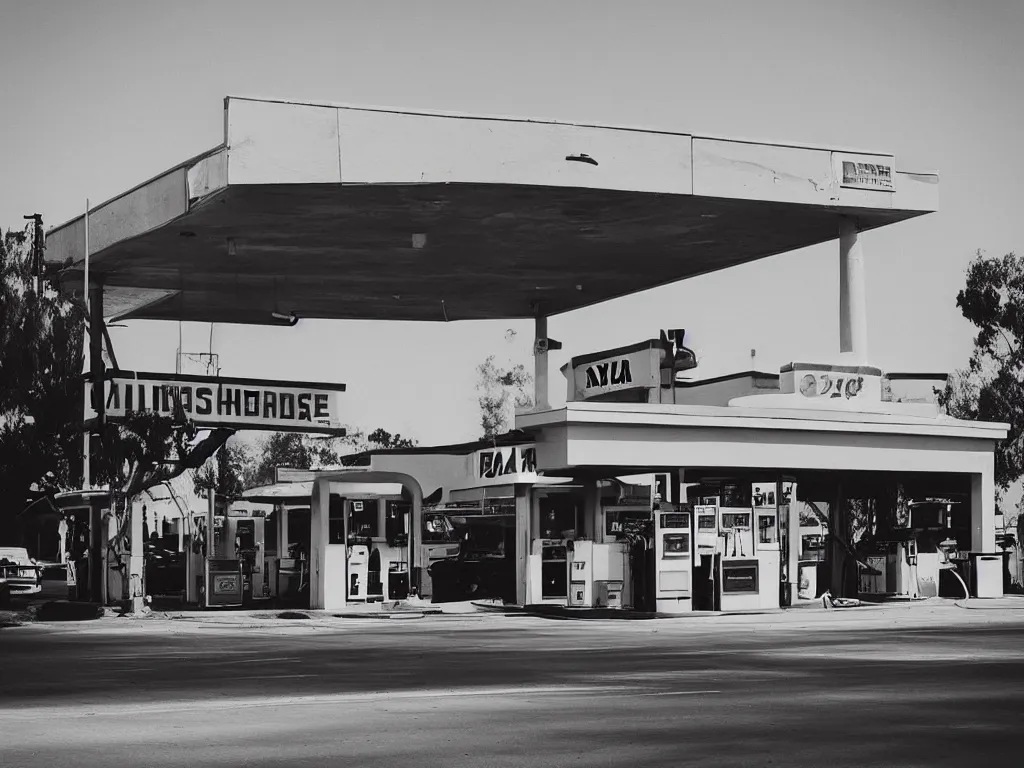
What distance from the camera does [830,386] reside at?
35.2 metres

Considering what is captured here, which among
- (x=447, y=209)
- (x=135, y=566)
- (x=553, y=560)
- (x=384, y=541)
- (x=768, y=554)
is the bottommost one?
(x=553, y=560)

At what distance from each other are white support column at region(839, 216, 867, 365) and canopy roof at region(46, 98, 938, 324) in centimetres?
49

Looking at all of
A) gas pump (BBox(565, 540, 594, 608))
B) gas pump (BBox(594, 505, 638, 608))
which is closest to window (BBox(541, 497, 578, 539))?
gas pump (BBox(565, 540, 594, 608))

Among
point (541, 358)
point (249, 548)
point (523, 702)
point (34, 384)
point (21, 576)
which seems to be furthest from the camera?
point (34, 384)

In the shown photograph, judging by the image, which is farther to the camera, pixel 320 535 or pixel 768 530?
pixel 320 535

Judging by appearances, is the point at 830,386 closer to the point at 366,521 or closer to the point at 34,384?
the point at 366,521

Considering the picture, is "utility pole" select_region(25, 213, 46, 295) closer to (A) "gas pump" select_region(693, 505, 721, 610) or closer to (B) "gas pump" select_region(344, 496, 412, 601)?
(B) "gas pump" select_region(344, 496, 412, 601)

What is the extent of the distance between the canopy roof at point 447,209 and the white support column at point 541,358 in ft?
12.9

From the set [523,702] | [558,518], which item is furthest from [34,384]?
[523,702]

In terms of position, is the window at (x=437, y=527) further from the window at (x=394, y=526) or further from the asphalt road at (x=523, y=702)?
the asphalt road at (x=523, y=702)

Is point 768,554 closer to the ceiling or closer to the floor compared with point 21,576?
closer to the ceiling

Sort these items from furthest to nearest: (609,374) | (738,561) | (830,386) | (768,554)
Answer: (609,374) → (830,386) → (768,554) → (738,561)

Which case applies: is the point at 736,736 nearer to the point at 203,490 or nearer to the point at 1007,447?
the point at 1007,447

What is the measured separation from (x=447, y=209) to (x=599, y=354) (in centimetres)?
659
